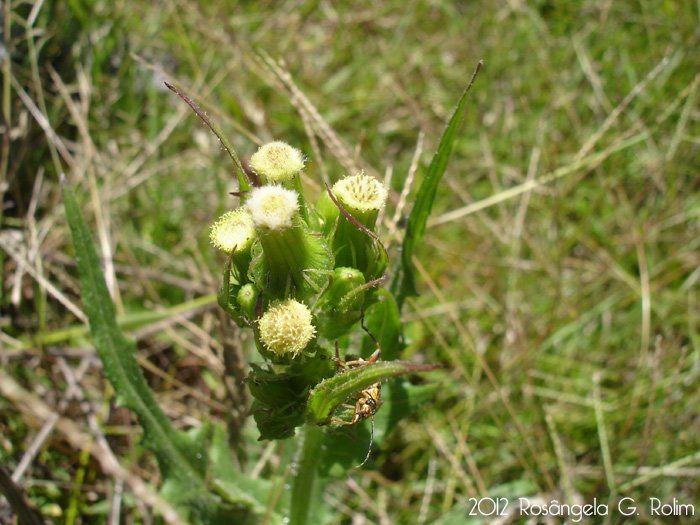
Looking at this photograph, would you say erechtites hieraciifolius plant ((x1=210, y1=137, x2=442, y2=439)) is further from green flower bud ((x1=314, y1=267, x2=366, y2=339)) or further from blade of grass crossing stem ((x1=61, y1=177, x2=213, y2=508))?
blade of grass crossing stem ((x1=61, y1=177, x2=213, y2=508))

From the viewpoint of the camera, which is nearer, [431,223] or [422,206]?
[422,206]

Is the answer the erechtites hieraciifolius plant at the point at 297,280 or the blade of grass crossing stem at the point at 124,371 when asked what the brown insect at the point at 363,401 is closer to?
the erechtites hieraciifolius plant at the point at 297,280

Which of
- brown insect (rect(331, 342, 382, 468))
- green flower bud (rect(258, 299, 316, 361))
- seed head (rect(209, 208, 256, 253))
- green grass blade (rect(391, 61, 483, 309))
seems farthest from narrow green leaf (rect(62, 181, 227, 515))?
green grass blade (rect(391, 61, 483, 309))

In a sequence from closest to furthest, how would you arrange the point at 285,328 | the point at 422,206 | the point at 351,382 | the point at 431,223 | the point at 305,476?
1. the point at 351,382
2. the point at 285,328
3. the point at 422,206
4. the point at 305,476
5. the point at 431,223

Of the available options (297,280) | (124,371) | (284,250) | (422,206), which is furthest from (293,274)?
(124,371)

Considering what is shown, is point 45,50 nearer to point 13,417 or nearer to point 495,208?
point 13,417

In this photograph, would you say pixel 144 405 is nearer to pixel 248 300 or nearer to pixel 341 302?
pixel 248 300

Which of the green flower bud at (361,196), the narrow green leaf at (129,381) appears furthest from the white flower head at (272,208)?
the narrow green leaf at (129,381)
